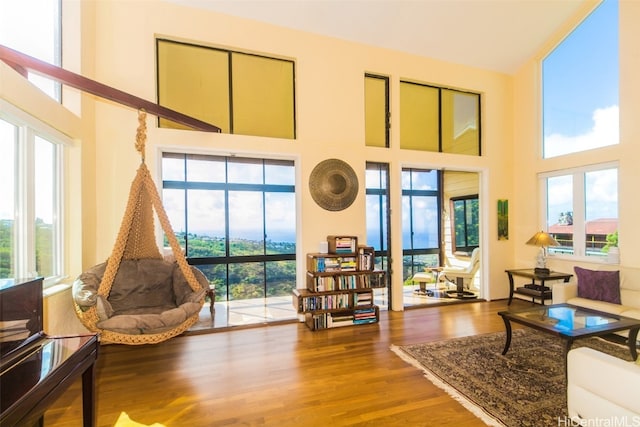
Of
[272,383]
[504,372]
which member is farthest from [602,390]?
[272,383]

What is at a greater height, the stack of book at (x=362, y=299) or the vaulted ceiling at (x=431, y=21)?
the vaulted ceiling at (x=431, y=21)

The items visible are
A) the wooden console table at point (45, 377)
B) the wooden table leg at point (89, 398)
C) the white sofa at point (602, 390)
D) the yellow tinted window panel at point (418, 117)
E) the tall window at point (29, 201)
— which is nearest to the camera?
the wooden console table at point (45, 377)

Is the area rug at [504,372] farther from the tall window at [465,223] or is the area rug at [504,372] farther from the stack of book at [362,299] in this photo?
the tall window at [465,223]

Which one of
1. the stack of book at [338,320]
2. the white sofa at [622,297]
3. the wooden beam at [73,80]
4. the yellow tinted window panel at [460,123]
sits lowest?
the stack of book at [338,320]

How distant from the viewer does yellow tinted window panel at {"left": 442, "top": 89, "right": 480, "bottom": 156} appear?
5.11 metres

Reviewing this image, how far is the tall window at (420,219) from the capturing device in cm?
674

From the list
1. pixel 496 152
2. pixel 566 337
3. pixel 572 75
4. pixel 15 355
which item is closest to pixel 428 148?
pixel 496 152

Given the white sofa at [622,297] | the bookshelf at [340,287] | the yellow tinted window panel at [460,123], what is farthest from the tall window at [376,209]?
the white sofa at [622,297]

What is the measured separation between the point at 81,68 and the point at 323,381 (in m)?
4.08

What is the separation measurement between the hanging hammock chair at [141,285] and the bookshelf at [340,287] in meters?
1.37

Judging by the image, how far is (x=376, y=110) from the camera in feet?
15.4

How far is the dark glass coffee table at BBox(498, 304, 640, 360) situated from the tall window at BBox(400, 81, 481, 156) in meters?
2.89

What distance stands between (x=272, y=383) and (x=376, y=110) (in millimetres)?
4036

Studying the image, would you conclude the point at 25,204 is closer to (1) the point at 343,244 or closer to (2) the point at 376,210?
(1) the point at 343,244
